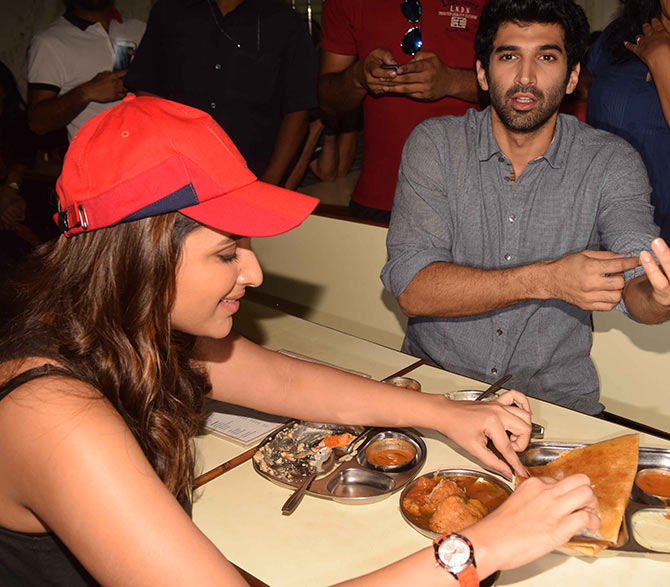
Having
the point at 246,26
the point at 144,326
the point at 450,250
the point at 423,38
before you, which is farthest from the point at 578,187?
the point at 246,26

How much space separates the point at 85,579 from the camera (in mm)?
1154

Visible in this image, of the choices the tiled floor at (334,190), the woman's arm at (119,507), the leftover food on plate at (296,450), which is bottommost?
the leftover food on plate at (296,450)

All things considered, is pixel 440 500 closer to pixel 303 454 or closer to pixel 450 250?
pixel 303 454

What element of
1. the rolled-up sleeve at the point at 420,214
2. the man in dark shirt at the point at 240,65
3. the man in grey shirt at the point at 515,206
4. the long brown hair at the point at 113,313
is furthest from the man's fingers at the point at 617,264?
the man in dark shirt at the point at 240,65

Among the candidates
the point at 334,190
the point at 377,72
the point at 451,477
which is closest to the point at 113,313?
the point at 451,477

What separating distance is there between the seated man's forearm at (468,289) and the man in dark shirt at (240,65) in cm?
150

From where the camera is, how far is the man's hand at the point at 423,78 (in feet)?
8.20

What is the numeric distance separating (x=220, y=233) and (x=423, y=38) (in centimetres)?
193

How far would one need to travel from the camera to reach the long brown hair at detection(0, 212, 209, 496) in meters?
1.06

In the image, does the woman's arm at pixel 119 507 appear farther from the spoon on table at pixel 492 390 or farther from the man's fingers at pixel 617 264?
the man's fingers at pixel 617 264

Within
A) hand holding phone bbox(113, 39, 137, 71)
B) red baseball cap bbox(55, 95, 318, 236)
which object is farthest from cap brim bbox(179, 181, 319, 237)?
hand holding phone bbox(113, 39, 137, 71)

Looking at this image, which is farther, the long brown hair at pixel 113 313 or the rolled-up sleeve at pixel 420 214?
the rolled-up sleeve at pixel 420 214

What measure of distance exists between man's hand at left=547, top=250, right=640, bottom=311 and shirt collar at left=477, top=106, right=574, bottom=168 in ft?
1.50

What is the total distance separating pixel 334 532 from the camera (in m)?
1.26
